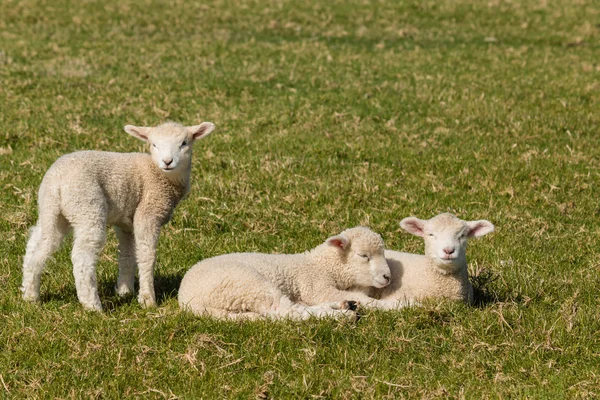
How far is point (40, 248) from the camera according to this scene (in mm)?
6727

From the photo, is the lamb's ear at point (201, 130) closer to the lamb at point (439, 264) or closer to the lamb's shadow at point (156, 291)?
the lamb's shadow at point (156, 291)

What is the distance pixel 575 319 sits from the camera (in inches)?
260

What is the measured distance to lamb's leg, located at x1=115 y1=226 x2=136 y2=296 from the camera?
7352 millimetres

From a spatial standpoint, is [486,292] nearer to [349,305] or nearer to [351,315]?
[349,305]

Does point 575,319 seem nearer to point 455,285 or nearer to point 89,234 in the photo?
point 455,285

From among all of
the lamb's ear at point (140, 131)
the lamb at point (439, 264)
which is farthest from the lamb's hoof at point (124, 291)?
the lamb at point (439, 264)

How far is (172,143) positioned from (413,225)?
2147 millimetres

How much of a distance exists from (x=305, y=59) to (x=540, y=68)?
5.15 metres

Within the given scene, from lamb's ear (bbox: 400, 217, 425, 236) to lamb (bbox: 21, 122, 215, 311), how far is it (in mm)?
1851

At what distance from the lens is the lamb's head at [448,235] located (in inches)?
274

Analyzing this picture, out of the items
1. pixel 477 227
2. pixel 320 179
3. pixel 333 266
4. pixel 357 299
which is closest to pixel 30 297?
pixel 333 266

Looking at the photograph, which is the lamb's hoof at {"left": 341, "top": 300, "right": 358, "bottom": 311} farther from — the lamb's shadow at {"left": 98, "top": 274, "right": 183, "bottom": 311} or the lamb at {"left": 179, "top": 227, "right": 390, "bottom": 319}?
the lamb's shadow at {"left": 98, "top": 274, "right": 183, "bottom": 311}

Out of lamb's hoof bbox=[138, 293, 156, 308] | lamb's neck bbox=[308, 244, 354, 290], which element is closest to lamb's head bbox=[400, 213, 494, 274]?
lamb's neck bbox=[308, 244, 354, 290]

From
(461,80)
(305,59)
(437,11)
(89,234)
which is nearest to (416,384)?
(89,234)
